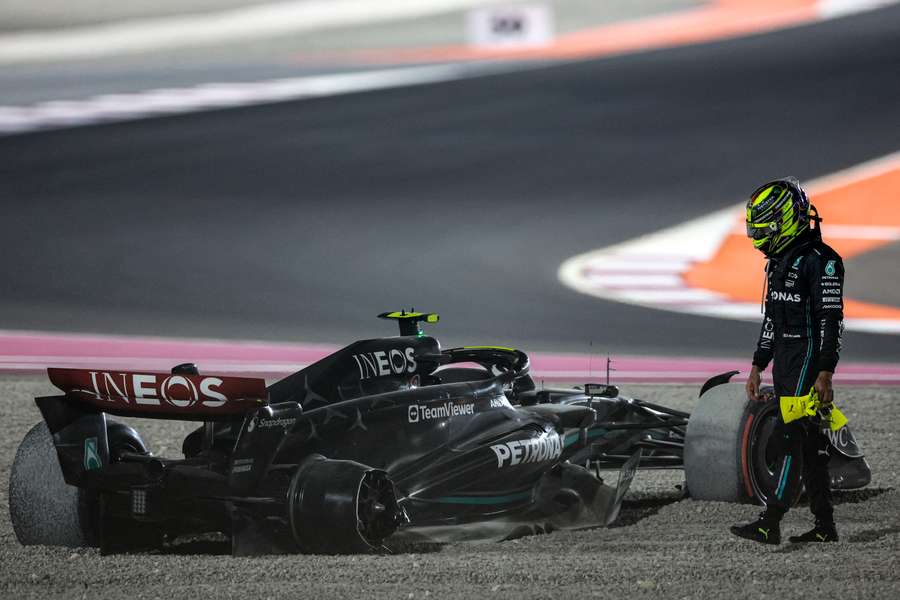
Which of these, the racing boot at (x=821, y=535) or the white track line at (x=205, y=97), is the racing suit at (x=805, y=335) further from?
the white track line at (x=205, y=97)

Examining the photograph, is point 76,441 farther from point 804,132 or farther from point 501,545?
point 804,132

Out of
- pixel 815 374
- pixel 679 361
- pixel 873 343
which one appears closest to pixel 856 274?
pixel 873 343

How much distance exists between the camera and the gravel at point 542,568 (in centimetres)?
559

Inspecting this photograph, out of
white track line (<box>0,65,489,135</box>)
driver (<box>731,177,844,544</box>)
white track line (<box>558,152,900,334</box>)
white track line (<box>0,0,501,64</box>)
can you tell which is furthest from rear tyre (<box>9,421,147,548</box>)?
white track line (<box>0,0,501,64</box>)

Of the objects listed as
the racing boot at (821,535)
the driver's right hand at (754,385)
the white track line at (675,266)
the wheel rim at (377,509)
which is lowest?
the racing boot at (821,535)

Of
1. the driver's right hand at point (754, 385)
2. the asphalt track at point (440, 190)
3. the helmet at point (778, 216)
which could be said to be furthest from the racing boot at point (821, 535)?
the asphalt track at point (440, 190)

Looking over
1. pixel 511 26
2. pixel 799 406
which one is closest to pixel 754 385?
pixel 799 406

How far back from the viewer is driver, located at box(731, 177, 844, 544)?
20.9 ft

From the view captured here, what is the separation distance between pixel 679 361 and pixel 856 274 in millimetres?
4013

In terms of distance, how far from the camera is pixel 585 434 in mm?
7355

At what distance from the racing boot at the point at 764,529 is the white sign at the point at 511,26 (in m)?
25.0

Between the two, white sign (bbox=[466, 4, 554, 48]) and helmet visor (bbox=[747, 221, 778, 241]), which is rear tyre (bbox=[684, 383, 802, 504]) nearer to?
helmet visor (bbox=[747, 221, 778, 241])

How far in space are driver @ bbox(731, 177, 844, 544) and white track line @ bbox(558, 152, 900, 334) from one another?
8.31m

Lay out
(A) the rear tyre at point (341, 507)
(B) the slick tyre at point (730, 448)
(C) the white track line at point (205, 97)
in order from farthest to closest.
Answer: (C) the white track line at point (205, 97) → (B) the slick tyre at point (730, 448) → (A) the rear tyre at point (341, 507)
